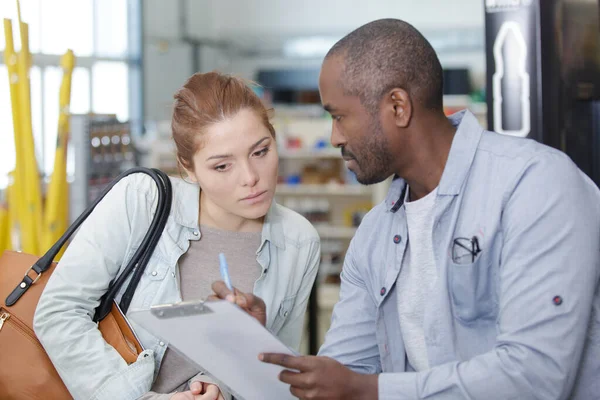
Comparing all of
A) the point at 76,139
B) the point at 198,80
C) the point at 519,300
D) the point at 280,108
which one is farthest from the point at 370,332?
the point at 280,108

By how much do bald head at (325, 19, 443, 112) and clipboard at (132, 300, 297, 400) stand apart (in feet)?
1.83

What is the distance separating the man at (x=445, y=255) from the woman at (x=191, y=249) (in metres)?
0.21

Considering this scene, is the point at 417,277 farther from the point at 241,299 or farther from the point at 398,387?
the point at 241,299

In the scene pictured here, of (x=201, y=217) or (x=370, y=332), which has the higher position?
(x=201, y=217)

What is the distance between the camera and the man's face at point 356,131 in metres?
1.70

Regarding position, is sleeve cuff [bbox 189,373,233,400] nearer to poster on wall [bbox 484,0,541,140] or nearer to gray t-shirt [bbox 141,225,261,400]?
gray t-shirt [bbox 141,225,261,400]

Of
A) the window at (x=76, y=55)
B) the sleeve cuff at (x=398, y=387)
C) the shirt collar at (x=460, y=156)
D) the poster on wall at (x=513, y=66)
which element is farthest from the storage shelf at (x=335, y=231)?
the sleeve cuff at (x=398, y=387)

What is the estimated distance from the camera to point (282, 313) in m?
2.08

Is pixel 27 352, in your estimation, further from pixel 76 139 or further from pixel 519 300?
pixel 76 139

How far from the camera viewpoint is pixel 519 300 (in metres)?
1.51

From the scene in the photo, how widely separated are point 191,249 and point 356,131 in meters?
0.62

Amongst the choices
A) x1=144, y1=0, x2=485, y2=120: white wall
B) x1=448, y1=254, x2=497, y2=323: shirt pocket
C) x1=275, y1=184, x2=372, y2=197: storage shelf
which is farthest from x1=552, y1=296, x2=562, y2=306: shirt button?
x1=144, y1=0, x2=485, y2=120: white wall

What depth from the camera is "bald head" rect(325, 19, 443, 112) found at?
1.69 meters

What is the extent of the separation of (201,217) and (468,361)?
0.88 metres
